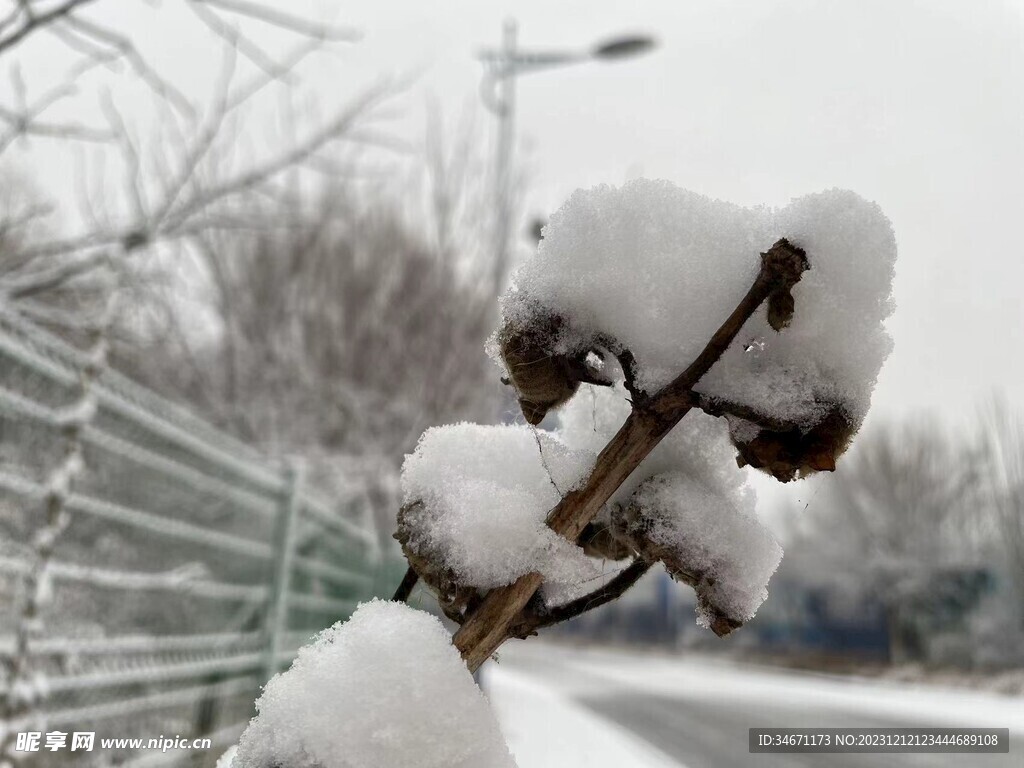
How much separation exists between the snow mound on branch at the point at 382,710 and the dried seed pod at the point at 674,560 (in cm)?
12

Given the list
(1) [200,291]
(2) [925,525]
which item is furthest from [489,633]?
(2) [925,525]

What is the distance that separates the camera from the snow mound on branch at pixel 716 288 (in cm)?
42

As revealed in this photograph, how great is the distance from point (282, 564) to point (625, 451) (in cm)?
334

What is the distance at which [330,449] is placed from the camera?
839 cm

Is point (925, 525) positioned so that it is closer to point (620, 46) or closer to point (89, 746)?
point (620, 46)

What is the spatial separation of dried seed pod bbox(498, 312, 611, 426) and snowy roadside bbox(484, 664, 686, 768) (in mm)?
2438

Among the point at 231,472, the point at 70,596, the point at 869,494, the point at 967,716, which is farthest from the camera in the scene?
the point at 869,494

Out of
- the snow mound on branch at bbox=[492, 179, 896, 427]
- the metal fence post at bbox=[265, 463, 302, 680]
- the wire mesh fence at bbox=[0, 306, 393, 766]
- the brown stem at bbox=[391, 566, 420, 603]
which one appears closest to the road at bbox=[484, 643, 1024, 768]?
the metal fence post at bbox=[265, 463, 302, 680]

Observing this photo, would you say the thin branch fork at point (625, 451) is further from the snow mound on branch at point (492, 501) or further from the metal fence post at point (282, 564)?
the metal fence post at point (282, 564)

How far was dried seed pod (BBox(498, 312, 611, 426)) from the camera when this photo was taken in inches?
17.1

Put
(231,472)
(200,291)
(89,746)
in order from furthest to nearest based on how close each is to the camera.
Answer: (200,291)
(231,472)
(89,746)

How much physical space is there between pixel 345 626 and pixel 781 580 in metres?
26.1

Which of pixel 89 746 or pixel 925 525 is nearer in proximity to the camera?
pixel 89 746

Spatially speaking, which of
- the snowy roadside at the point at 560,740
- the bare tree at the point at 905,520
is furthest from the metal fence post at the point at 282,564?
the bare tree at the point at 905,520
